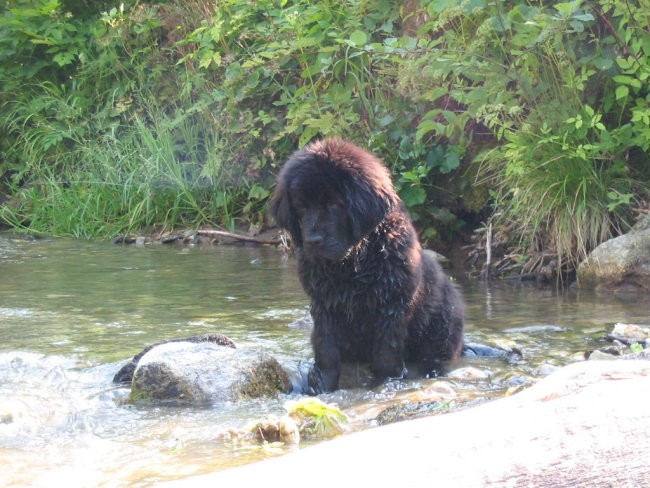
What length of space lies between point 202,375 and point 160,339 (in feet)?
4.45

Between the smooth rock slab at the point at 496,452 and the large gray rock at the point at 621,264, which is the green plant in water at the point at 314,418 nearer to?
the smooth rock slab at the point at 496,452

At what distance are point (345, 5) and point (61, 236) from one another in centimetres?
428

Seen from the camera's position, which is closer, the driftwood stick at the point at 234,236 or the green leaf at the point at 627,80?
the green leaf at the point at 627,80

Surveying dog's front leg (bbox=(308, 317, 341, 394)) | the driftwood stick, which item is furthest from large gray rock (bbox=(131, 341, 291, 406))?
the driftwood stick

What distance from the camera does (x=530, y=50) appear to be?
6613 millimetres

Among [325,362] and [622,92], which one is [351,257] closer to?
[325,362]

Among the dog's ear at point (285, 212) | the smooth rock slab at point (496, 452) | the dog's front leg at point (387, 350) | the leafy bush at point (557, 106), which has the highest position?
the leafy bush at point (557, 106)

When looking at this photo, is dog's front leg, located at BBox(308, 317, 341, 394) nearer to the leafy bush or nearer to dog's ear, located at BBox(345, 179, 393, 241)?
dog's ear, located at BBox(345, 179, 393, 241)

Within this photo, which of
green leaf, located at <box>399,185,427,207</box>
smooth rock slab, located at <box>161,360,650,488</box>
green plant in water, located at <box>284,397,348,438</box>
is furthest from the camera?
green leaf, located at <box>399,185,427,207</box>

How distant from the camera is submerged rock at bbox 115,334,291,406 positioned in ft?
13.7

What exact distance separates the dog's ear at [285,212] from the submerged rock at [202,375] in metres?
0.58

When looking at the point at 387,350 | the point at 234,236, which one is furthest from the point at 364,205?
the point at 234,236

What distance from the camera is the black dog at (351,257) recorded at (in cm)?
434

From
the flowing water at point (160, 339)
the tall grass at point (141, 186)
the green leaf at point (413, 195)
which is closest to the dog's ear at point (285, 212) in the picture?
the flowing water at point (160, 339)
